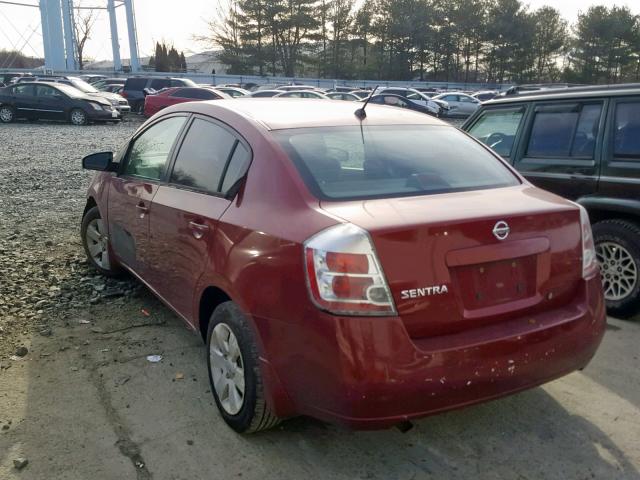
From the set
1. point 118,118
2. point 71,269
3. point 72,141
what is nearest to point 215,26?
point 118,118

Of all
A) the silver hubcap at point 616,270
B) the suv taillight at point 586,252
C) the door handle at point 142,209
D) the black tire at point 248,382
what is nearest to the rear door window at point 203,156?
the door handle at point 142,209

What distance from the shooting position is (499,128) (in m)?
5.77

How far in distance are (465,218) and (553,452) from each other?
1.28m

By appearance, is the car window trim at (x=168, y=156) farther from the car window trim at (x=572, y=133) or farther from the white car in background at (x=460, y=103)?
the white car in background at (x=460, y=103)

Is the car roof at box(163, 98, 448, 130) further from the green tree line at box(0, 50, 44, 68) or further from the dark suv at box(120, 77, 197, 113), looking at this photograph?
the green tree line at box(0, 50, 44, 68)

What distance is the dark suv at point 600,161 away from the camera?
4.57m

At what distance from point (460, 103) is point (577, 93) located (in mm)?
29292

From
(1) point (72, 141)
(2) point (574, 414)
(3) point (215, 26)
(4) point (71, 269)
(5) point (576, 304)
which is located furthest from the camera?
(3) point (215, 26)

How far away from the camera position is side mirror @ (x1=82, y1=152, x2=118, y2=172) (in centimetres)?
473

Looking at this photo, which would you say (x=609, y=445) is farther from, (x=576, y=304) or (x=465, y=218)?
(x=465, y=218)

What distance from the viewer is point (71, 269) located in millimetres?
5660

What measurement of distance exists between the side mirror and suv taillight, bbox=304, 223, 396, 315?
2.84 m

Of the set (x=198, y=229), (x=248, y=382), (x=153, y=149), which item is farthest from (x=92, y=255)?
(x=248, y=382)

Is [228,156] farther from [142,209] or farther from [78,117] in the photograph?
[78,117]
